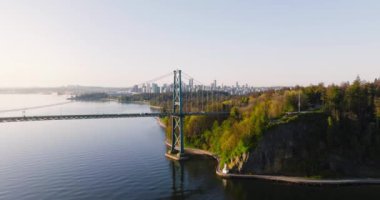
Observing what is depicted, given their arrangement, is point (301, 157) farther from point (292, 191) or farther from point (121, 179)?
point (121, 179)

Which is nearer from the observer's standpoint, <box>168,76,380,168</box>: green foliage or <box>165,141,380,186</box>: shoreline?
<box>165,141,380,186</box>: shoreline

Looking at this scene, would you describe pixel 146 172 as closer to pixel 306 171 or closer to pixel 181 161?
pixel 181 161

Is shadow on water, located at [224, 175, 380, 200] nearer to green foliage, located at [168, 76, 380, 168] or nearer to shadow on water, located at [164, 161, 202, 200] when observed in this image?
shadow on water, located at [164, 161, 202, 200]

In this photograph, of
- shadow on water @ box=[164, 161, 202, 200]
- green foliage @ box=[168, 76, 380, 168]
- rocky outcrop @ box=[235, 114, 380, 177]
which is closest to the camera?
shadow on water @ box=[164, 161, 202, 200]

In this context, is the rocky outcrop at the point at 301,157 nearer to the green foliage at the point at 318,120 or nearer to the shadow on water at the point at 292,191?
the green foliage at the point at 318,120

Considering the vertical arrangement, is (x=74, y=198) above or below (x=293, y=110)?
below

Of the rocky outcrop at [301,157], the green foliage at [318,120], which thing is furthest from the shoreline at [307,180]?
the green foliage at [318,120]

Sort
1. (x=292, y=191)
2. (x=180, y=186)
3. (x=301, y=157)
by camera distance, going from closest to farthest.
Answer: (x=292, y=191), (x=180, y=186), (x=301, y=157)

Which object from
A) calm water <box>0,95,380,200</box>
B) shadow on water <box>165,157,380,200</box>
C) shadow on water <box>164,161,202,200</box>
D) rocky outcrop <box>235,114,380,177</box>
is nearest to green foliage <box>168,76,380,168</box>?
rocky outcrop <box>235,114,380,177</box>

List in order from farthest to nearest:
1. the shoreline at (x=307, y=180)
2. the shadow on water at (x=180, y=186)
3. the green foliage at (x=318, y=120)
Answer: the green foliage at (x=318, y=120) → the shoreline at (x=307, y=180) → the shadow on water at (x=180, y=186)

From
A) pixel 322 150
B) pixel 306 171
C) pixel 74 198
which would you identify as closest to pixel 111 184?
pixel 74 198

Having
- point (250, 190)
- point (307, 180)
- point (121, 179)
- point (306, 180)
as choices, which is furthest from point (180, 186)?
point (307, 180)
